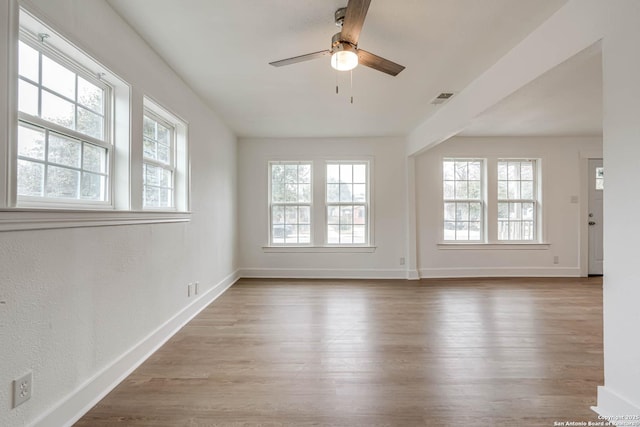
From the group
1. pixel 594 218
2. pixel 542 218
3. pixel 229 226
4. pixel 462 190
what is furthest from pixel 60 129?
pixel 594 218

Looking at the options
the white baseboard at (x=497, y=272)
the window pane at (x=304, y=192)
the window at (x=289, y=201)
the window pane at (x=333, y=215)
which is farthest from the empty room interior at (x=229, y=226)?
the window pane at (x=333, y=215)

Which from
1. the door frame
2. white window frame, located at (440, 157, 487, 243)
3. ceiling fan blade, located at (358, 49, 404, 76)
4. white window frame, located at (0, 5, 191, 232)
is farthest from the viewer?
white window frame, located at (440, 157, 487, 243)

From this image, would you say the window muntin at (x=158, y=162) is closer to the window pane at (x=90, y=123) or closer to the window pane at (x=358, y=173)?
the window pane at (x=90, y=123)

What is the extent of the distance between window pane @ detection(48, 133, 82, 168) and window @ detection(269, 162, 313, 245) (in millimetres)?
3529

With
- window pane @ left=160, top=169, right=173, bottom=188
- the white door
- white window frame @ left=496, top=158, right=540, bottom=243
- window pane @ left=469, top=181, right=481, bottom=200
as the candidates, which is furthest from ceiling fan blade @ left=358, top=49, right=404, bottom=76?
the white door

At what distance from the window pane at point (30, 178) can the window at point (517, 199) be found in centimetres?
594

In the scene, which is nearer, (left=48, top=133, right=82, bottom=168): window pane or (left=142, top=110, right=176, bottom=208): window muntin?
(left=48, top=133, right=82, bottom=168): window pane

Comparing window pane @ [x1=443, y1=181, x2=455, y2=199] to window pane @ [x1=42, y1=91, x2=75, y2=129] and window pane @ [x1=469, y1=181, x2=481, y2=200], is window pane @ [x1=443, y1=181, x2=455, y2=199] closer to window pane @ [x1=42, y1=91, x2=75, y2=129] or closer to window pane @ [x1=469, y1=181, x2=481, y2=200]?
window pane @ [x1=469, y1=181, x2=481, y2=200]

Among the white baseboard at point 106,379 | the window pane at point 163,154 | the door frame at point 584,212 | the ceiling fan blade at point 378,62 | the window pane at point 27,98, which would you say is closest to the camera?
the window pane at point 27,98

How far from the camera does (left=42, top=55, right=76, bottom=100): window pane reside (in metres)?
1.56

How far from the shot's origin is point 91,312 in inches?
69.6

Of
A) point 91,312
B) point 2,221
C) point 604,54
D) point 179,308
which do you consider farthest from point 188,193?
point 604,54

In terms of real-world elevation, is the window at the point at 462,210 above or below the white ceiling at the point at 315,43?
below

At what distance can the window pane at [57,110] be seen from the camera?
155 cm
